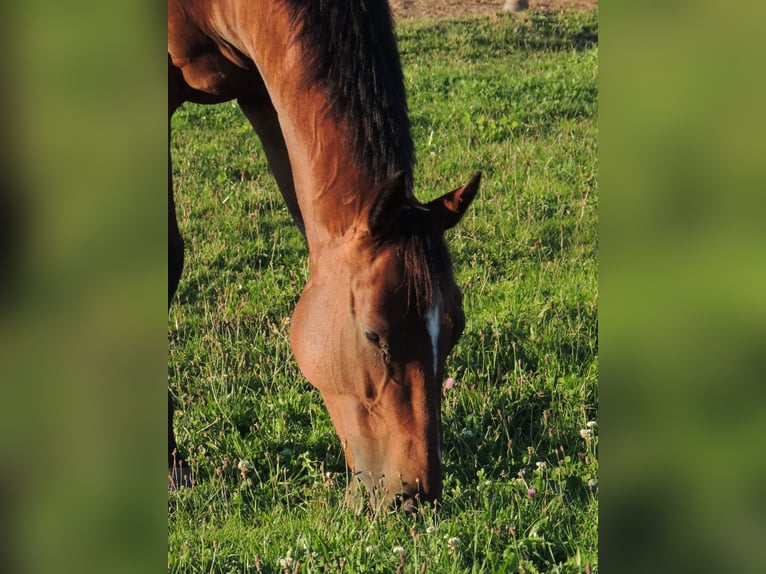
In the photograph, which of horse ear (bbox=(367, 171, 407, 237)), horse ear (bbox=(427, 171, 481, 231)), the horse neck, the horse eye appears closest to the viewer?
horse ear (bbox=(367, 171, 407, 237))

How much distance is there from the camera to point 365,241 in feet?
9.48

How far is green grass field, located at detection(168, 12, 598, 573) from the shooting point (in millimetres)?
2867

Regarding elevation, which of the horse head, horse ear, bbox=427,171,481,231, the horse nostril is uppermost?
horse ear, bbox=427,171,481,231

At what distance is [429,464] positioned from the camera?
2814mm

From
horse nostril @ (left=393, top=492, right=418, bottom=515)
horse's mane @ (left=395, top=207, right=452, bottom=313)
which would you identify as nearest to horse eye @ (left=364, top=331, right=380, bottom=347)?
horse's mane @ (left=395, top=207, right=452, bottom=313)

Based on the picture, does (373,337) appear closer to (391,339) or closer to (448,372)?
(391,339)

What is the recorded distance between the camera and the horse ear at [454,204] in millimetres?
3107

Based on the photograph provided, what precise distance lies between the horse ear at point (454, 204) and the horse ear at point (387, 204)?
0.31 m

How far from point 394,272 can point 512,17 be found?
10793 mm

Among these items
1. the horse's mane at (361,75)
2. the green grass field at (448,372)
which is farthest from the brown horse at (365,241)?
the green grass field at (448,372)

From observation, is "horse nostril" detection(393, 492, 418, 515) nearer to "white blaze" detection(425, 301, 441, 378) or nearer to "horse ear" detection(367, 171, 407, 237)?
"white blaze" detection(425, 301, 441, 378)

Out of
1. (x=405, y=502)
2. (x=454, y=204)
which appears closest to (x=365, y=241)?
(x=454, y=204)

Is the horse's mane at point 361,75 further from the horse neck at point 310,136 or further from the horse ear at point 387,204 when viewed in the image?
the horse ear at point 387,204
